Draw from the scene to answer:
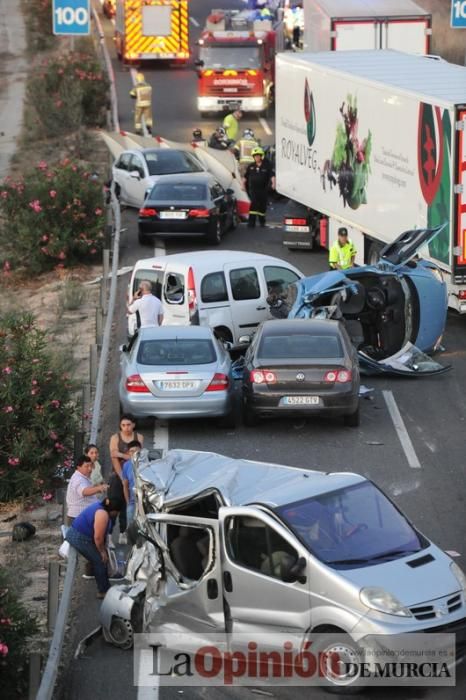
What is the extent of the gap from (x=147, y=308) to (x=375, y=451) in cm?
452

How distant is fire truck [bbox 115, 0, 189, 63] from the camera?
51531 mm

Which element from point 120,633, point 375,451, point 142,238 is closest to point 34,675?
point 120,633

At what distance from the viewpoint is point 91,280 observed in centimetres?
3136

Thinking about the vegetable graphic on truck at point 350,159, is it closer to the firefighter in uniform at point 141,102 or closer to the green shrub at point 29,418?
the green shrub at point 29,418

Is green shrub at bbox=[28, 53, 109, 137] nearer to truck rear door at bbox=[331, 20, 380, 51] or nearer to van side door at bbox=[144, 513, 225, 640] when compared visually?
truck rear door at bbox=[331, 20, 380, 51]

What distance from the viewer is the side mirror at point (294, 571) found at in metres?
12.2

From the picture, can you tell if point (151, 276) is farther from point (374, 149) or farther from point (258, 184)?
point (258, 184)

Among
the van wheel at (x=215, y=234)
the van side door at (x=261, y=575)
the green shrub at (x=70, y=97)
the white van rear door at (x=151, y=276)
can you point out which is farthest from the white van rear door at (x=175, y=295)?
the green shrub at (x=70, y=97)

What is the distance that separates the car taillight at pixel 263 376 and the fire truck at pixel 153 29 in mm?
33485

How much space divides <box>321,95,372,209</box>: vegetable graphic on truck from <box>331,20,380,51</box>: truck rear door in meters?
6.96

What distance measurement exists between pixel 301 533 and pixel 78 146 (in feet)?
107

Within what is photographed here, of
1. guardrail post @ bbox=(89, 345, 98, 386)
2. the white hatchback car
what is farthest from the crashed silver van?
the white hatchback car

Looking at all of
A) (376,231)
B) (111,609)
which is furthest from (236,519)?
(376,231)

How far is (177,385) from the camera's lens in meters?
19.6
